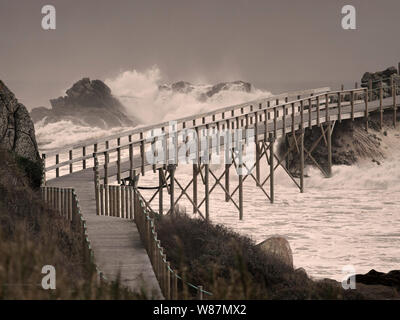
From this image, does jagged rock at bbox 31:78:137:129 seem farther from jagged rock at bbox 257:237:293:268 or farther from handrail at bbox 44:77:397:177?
jagged rock at bbox 257:237:293:268

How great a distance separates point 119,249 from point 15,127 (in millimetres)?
6733

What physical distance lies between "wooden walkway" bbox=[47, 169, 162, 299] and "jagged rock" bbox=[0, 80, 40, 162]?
8.10 ft

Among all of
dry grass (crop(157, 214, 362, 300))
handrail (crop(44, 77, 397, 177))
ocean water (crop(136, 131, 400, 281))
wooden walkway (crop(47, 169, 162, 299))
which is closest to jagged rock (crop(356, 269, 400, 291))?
ocean water (crop(136, 131, 400, 281))

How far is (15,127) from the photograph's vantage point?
20672 millimetres

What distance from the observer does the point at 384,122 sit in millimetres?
36875

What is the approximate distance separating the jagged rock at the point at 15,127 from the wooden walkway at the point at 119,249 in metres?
2.47

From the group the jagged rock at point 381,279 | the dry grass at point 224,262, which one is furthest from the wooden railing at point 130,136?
the jagged rock at point 381,279

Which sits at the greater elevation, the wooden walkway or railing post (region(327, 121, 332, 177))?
railing post (region(327, 121, 332, 177))

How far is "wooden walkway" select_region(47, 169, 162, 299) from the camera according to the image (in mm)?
13680

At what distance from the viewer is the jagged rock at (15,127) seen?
20328mm

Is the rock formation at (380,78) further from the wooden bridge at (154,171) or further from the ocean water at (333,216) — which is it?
the ocean water at (333,216)

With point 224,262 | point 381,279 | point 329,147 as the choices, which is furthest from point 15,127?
point 329,147

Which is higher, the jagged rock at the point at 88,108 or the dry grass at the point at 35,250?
the jagged rock at the point at 88,108
